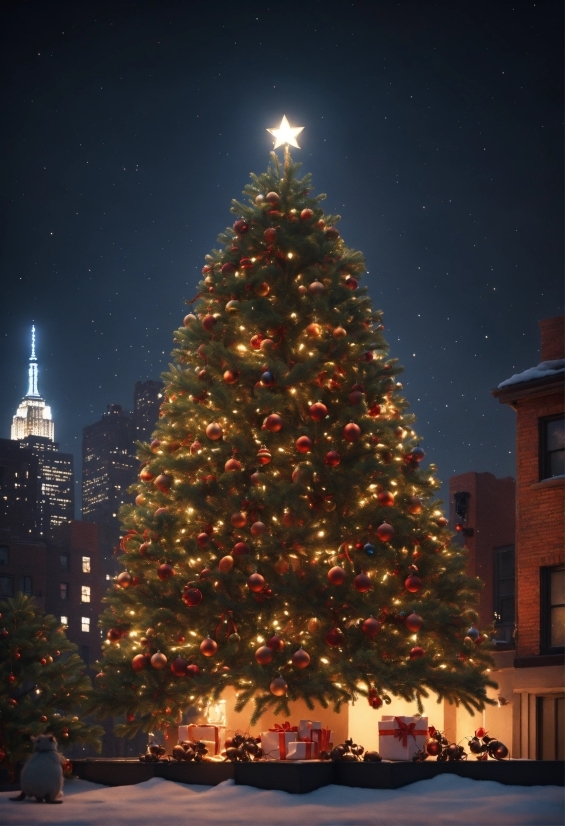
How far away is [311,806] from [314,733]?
9.44ft

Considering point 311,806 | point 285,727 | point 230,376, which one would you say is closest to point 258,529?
point 230,376

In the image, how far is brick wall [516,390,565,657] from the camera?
20328mm

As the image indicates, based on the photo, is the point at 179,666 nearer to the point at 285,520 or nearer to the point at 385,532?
the point at 285,520

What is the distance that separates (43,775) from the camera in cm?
1424

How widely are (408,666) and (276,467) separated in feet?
11.2

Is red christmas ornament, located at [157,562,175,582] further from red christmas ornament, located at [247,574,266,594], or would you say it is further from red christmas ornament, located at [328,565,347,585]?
red christmas ornament, located at [328,565,347,585]

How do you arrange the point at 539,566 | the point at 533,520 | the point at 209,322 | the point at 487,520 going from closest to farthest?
the point at 209,322 < the point at 539,566 < the point at 533,520 < the point at 487,520

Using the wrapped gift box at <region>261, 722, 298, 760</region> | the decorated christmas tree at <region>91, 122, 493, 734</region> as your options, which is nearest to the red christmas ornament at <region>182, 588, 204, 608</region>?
the decorated christmas tree at <region>91, 122, 493, 734</region>

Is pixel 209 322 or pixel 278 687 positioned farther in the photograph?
pixel 209 322

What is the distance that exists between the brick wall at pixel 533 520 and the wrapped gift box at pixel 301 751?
628 cm

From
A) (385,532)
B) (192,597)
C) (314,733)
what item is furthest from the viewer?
(314,733)

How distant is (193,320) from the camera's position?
17.7 meters

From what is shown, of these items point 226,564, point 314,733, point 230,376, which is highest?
point 230,376

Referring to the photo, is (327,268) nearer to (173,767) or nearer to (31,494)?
(173,767)
